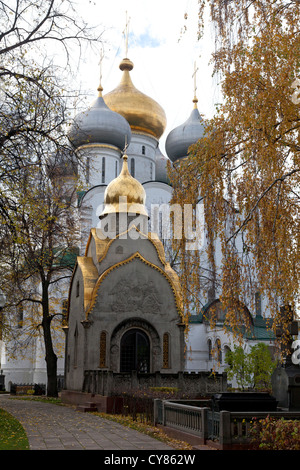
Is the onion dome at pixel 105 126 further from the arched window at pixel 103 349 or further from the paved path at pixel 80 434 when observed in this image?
the paved path at pixel 80 434

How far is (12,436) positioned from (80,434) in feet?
4.06

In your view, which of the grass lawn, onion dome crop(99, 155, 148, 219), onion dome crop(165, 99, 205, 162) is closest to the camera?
the grass lawn

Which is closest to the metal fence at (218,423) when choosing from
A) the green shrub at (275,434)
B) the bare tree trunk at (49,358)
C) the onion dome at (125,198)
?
the green shrub at (275,434)

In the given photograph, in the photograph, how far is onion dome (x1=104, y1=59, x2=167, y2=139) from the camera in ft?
121

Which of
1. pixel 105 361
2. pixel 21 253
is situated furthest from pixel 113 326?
pixel 21 253

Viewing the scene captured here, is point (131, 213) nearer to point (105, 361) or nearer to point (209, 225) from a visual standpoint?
point (105, 361)

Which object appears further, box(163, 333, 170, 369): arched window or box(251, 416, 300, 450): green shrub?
box(163, 333, 170, 369): arched window

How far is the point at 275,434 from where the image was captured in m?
7.09

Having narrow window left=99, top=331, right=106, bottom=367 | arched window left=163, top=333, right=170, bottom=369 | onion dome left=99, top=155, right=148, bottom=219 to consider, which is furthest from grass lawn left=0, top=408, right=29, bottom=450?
onion dome left=99, top=155, right=148, bottom=219

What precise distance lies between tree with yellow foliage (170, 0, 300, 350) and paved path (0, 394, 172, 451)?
2913 millimetres

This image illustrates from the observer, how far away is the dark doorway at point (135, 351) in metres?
17.4

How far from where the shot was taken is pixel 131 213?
19.8 metres

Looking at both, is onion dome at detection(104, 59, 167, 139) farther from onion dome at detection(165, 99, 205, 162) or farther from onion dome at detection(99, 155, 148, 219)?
onion dome at detection(99, 155, 148, 219)

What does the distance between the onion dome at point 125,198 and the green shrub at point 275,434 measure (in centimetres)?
1296
